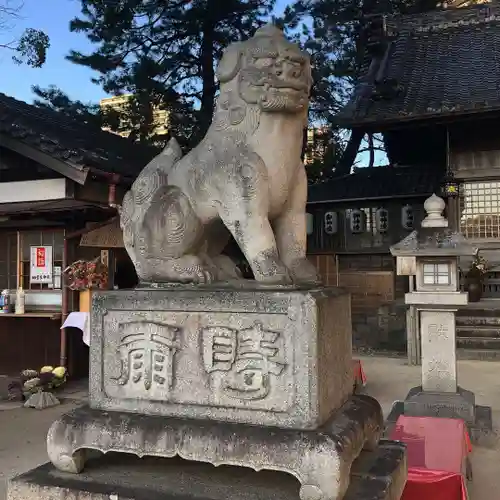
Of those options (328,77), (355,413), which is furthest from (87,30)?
(355,413)

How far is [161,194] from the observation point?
8.16 ft

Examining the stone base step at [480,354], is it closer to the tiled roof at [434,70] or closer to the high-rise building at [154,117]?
the tiled roof at [434,70]

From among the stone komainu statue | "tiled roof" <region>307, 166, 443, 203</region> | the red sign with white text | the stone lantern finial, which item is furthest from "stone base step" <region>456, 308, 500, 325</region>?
the stone komainu statue

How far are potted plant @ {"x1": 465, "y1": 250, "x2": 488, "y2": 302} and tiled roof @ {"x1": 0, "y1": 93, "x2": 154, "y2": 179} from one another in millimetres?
6540

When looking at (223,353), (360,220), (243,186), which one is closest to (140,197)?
(243,186)

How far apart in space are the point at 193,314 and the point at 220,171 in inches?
25.4

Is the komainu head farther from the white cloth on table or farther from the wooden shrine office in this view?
the white cloth on table

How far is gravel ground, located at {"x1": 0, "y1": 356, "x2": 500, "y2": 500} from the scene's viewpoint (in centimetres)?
404

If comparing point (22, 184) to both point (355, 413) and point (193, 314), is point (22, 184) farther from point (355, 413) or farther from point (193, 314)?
point (355, 413)

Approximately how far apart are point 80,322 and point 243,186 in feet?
16.4

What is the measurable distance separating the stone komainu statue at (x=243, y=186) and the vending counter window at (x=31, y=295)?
5261 millimetres

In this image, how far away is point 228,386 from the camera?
87.0 inches

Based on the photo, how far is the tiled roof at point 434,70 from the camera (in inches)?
382

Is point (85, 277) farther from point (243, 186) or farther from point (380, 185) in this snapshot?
point (380, 185)
